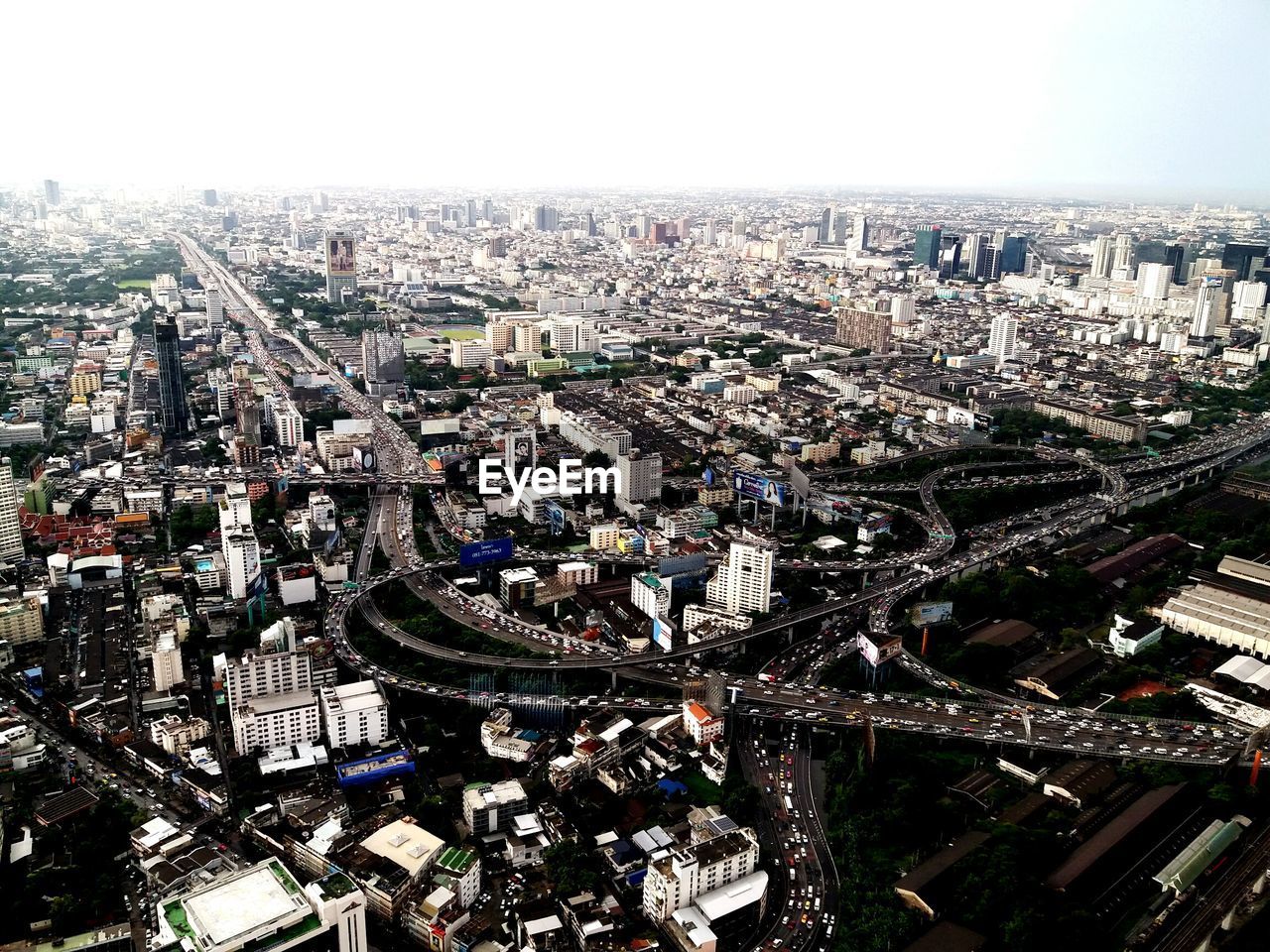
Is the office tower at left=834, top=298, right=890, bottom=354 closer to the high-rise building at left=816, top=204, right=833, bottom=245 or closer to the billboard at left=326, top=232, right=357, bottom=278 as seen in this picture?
the billboard at left=326, top=232, right=357, bottom=278

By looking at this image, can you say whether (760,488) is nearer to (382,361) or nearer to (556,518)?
(556,518)

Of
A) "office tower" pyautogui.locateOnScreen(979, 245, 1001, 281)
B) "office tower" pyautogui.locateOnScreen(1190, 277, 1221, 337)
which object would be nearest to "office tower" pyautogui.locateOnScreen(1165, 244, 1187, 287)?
"office tower" pyautogui.locateOnScreen(979, 245, 1001, 281)

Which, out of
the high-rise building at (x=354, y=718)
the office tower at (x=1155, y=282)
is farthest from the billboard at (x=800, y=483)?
the office tower at (x=1155, y=282)

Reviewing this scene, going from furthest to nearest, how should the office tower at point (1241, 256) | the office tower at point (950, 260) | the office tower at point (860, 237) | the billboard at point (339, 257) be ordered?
the office tower at point (860, 237) < the office tower at point (950, 260) < the office tower at point (1241, 256) < the billboard at point (339, 257)

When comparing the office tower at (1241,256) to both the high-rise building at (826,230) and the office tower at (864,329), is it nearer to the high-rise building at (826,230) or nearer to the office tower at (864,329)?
the office tower at (864,329)

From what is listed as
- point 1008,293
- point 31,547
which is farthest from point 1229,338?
point 31,547

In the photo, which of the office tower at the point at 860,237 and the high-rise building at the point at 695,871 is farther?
the office tower at the point at 860,237

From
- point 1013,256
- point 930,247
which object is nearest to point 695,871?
point 1013,256
